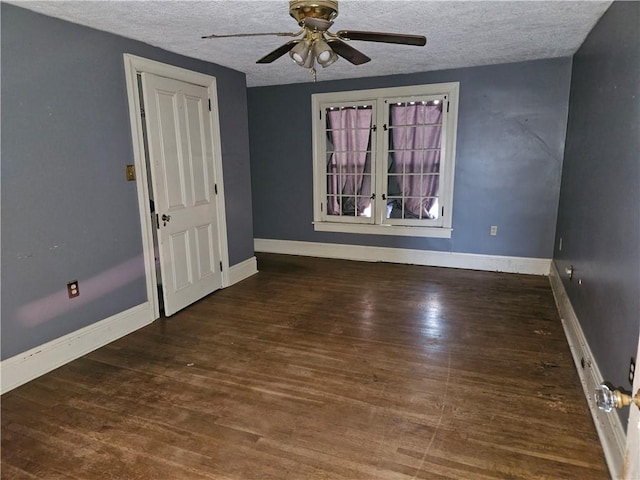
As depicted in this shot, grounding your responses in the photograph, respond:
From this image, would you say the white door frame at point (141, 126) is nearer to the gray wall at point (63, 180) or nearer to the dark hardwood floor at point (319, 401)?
the gray wall at point (63, 180)

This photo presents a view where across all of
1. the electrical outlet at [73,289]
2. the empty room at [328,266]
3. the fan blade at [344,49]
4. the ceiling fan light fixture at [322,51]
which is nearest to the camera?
the empty room at [328,266]

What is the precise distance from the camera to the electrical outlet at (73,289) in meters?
2.85

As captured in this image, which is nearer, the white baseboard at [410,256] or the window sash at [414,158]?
the white baseboard at [410,256]

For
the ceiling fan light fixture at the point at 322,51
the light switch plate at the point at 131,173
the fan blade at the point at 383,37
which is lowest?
the light switch plate at the point at 131,173

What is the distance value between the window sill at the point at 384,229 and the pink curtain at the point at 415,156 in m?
0.18

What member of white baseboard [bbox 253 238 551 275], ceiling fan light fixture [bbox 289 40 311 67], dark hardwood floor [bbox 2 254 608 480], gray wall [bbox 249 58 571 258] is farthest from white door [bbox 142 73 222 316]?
white baseboard [bbox 253 238 551 275]

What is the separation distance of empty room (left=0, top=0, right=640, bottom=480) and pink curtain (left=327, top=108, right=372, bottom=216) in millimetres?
102

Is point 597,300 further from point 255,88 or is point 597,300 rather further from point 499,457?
point 255,88

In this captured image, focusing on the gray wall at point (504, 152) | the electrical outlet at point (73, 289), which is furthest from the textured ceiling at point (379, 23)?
the electrical outlet at point (73, 289)

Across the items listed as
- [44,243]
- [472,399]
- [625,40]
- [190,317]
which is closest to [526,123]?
[625,40]

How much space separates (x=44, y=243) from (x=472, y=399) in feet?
9.46

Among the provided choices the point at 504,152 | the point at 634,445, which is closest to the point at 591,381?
the point at 634,445

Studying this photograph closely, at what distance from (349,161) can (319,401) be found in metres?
3.70

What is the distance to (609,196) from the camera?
7.55ft
